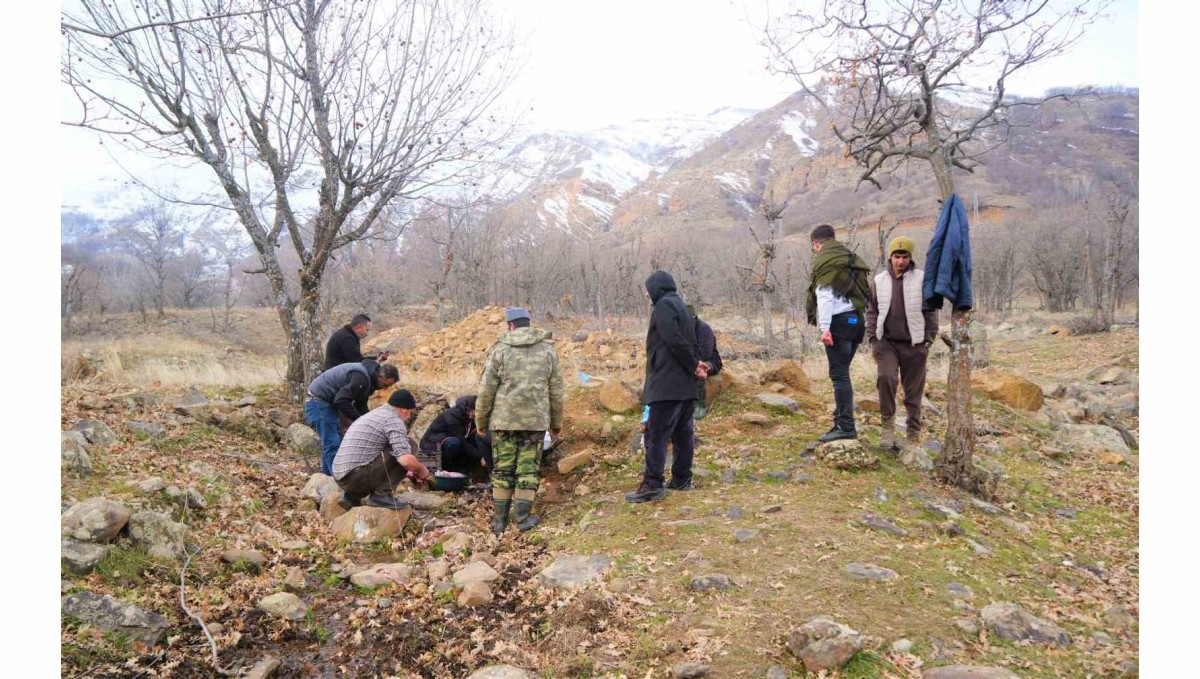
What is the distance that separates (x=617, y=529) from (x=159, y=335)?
35575mm

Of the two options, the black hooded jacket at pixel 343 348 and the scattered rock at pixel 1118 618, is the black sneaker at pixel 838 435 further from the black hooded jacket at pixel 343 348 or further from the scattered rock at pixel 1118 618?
the black hooded jacket at pixel 343 348

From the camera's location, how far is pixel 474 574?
4281 millimetres

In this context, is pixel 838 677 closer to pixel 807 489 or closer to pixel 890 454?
pixel 807 489

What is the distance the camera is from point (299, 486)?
6871mm

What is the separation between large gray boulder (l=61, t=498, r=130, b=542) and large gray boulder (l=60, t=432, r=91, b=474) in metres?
1.33

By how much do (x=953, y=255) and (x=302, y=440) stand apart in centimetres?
788

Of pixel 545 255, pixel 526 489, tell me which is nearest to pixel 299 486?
pixel 526 489

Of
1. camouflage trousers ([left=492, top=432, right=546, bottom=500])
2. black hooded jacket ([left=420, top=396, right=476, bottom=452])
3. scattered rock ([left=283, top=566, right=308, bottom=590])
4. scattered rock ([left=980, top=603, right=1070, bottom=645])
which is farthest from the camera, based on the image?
black hooded jacket ([left=420, top=396, right=476, bottom=452])

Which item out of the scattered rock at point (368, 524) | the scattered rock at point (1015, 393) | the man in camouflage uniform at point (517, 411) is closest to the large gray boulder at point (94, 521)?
the scattered rock at point (368, 524)

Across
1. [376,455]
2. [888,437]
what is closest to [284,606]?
[376,455]

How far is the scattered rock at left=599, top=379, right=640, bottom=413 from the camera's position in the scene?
7875 mm

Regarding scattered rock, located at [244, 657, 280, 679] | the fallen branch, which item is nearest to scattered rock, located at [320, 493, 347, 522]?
the fallen branch


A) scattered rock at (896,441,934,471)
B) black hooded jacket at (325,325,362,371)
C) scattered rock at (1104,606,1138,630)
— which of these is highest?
black hooded jacket at (325,325,362,371)

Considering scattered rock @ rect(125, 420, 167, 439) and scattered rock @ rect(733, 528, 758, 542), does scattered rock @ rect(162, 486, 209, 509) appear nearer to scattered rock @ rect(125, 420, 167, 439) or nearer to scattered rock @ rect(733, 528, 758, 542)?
scattered rock @ rect(125, 420, 167, 439)
